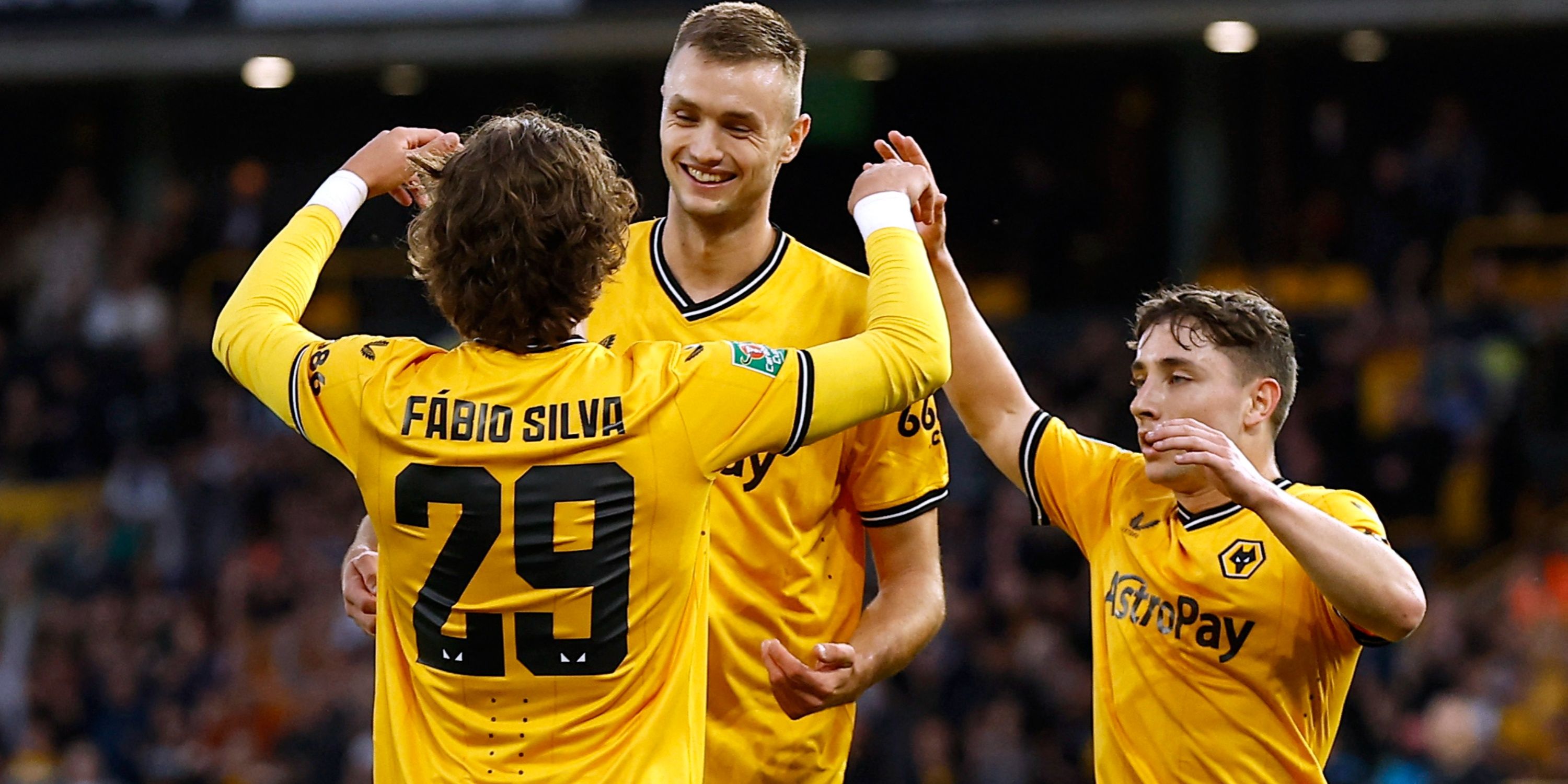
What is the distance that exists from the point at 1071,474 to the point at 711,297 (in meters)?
1.03

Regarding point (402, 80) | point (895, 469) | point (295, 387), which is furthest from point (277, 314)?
point (402, 80)

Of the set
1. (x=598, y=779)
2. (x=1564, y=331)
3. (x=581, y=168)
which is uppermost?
(x=1564, y=331)

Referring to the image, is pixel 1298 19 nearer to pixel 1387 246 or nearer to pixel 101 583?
pixel 1387 246

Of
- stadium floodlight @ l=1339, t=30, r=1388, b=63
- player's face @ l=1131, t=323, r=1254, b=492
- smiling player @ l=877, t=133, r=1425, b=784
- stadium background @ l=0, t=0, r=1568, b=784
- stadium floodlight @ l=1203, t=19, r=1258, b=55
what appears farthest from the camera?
stadium floodlight @ l=1339, t=30, r=1388, b=63

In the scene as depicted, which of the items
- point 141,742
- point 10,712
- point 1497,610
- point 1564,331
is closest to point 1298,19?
point 1564,331

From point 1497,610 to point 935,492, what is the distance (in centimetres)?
806

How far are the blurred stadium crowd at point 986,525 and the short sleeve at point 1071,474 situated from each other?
6.03m

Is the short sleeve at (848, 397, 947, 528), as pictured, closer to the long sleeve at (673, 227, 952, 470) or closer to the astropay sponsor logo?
the astropay sponsor logo

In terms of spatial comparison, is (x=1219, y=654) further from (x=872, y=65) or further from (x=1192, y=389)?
(x=872, y=65)

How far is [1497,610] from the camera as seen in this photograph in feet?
36.1

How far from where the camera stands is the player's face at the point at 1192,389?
409 cm

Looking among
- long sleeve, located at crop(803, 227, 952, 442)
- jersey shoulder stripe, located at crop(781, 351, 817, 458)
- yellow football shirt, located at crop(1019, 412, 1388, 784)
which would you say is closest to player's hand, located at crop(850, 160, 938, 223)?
long sleeve, located at crop(803, 227, 952, 442)

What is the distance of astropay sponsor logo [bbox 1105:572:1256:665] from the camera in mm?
3988

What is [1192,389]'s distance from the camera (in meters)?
4.11
